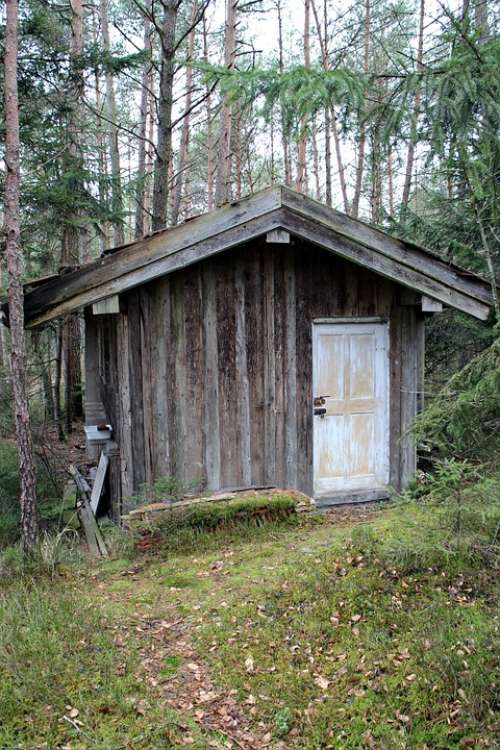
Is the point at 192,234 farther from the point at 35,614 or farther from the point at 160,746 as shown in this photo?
the point at 160,746

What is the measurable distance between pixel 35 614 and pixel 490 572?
3480 mm

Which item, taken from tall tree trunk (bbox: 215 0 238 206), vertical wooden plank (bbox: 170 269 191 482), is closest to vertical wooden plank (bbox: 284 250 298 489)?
vertical wooden plank (bbox: 170 269 191 482)

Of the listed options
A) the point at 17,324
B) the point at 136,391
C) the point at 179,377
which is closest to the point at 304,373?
the point at 179,377

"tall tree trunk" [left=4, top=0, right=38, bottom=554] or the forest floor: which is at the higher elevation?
"tall tree trunk" [left=4, top=0, right=38, bottom=554]

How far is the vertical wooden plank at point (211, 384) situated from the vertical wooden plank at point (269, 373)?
0.62 metres

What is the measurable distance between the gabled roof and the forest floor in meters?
2.77

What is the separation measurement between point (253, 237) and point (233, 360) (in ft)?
4.79

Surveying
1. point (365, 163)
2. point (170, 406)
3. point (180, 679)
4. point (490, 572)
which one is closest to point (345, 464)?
point (170, 406)

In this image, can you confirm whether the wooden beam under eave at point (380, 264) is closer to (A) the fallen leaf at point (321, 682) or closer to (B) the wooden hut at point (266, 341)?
(B) the wooden hut at point (266, 341)

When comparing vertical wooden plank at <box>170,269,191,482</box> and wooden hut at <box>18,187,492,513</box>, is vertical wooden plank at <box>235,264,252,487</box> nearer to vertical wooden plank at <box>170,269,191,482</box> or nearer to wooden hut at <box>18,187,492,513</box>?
wooden hut at <box>18,187,492,513</box>

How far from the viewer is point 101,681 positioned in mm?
3551

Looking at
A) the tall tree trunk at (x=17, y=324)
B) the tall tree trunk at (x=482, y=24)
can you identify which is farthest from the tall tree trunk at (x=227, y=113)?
the tall tree trunk at (x=17, y=324)

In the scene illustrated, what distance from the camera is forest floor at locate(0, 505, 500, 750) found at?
3203 mm

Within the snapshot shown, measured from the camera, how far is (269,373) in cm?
700
